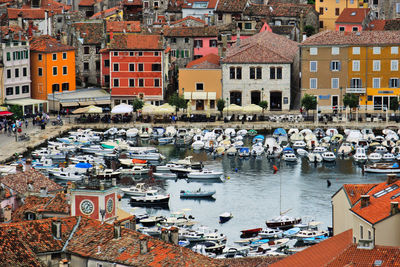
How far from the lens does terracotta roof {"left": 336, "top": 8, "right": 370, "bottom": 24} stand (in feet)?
419

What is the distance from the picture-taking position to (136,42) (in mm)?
116062

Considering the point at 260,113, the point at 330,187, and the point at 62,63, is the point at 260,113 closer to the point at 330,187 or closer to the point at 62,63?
the point at 62,63

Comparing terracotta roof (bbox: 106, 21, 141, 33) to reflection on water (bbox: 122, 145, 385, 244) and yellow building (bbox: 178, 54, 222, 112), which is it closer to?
yellow building (bbox: 178, 54, 222, 112)

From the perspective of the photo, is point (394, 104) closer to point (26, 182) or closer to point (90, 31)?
point (90, 31)

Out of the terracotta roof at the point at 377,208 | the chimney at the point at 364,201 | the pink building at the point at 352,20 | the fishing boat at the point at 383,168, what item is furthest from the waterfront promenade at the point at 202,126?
the chimney at the point at 364,201

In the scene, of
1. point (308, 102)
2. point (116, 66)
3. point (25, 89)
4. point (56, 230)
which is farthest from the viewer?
point (116, 66)

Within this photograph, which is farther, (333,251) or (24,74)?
(24,74)

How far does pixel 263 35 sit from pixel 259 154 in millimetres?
23028

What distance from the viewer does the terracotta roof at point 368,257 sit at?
43388 mm

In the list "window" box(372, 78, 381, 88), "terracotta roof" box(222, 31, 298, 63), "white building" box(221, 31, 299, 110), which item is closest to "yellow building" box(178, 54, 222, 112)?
"white building" box(221, 31, 299, 110)

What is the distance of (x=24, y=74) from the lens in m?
115

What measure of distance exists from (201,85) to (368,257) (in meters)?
72.0

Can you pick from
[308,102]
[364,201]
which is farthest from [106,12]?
[364,201]

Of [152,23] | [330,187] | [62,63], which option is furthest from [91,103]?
[330,187]
